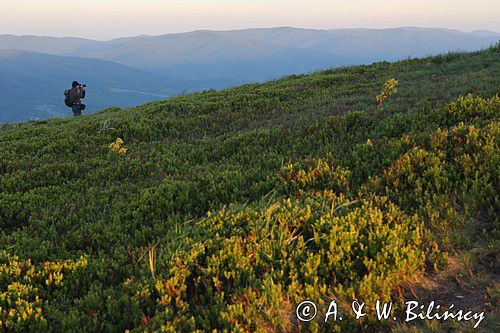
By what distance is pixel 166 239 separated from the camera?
5.83 metres

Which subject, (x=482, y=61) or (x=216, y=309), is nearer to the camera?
(x=216, y=309)

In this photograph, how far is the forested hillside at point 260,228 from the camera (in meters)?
4.30

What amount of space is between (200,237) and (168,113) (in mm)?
13258

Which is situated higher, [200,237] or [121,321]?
[200,237]

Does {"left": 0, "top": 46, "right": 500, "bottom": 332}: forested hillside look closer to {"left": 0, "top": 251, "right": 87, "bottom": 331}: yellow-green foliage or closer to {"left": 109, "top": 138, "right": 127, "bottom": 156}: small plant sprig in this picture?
{"left": 0, "top": 251, "right": 87, "bottom": 331}: yellow-green foliage

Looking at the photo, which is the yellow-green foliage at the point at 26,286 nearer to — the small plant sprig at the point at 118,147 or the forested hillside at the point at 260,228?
the forested hillside at the point at 260,228

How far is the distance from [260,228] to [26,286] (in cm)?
316

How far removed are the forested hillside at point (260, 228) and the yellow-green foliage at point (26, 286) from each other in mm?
18

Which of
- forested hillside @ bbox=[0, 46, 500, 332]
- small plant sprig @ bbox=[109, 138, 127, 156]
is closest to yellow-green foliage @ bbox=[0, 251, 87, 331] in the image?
forested hillside @ bbox=[0, 46, 500, 332]

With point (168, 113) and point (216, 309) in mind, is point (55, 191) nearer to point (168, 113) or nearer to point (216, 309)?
point (216, 309)

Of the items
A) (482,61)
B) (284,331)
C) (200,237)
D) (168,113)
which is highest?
(482,61)

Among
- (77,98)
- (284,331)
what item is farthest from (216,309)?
(77,98)

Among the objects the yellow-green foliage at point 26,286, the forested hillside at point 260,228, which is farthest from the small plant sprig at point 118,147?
the yellow-green foliage at point 26,286

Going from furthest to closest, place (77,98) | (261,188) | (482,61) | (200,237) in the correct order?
(77,98), (482,61), (261,188), (200,237)
